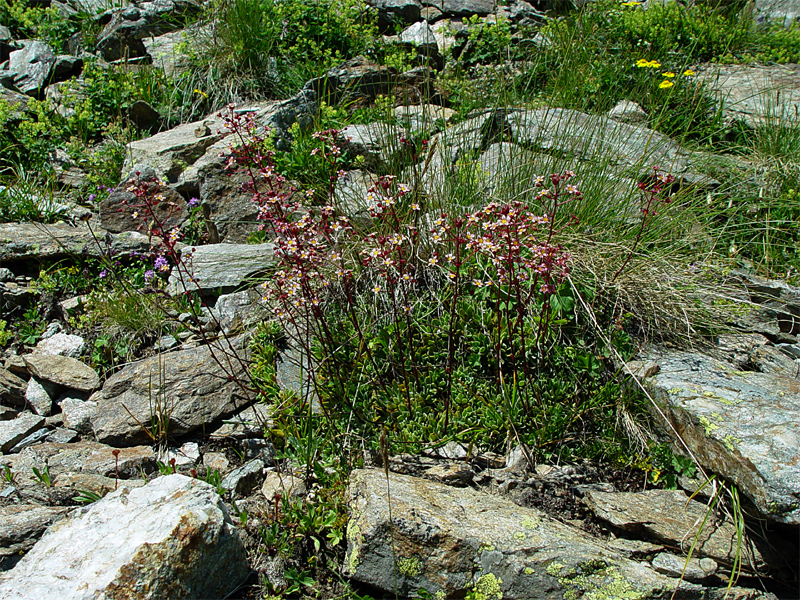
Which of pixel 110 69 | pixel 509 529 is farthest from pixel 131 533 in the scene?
pixel 110 69

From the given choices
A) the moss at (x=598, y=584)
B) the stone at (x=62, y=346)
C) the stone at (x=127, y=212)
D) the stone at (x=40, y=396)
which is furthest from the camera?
the stone at (x=127, y=212)

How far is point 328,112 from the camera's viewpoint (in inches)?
204

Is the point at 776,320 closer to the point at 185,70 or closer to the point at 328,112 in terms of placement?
the point at 328,112

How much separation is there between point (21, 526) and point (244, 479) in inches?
36.3

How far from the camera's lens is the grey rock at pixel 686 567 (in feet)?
7.22

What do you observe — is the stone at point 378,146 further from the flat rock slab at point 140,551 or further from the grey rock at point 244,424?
the flat rock slab at point 140,551

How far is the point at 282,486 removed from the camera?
2.64m

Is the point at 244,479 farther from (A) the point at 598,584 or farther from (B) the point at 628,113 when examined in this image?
(B) the point at 628,113

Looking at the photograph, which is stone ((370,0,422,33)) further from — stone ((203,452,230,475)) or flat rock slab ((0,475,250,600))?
flat rock slab ((0,475,250,600))

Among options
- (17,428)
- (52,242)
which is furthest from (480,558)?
(52,242)

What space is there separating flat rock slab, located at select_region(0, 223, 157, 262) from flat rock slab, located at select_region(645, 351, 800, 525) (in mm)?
3970

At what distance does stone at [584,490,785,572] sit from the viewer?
227 cm

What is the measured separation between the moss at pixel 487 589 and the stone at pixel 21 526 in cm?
180

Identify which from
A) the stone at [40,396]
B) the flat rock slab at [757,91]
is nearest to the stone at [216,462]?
the stone at [40,396]
